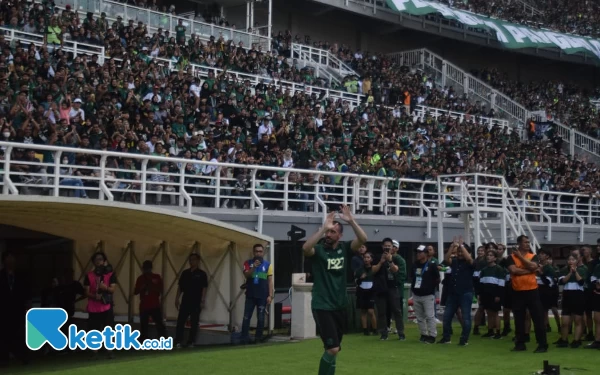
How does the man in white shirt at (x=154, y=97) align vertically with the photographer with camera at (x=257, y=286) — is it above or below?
above

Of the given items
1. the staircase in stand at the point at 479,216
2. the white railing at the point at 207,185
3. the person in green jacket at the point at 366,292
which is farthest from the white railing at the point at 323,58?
the person in green jacket at the point at 366,292

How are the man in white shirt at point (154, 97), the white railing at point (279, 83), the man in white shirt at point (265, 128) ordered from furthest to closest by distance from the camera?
the white railing at point (279, 83) < the man in white shirt at point (265, 128) < the man in white shirt at point (154, 97)

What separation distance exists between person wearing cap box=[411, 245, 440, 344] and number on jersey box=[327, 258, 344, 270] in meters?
5.65

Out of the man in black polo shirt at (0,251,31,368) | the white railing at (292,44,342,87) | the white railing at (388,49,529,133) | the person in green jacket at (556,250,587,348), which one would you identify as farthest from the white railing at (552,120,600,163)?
the man in black polo shirt at (0,251,31,368)

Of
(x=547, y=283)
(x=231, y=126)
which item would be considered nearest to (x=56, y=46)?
(x=231, y=126)

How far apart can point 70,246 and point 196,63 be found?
996 centimetres

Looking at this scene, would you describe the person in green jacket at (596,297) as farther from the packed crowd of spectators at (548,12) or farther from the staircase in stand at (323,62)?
the packed crowd of spectators at (548,12)

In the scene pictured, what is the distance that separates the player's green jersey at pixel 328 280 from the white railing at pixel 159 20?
1969 centimetres

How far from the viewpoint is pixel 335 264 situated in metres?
10.7

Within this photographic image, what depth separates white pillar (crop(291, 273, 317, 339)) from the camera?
56.9 feet

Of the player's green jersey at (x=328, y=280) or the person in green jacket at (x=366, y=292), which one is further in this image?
the person in green jacket at (x=366, y=292)

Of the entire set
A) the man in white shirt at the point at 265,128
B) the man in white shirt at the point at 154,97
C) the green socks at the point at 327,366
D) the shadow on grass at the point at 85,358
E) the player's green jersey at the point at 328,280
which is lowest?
the shadow on grass at the point at 85,358

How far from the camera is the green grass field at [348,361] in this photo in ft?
42.8

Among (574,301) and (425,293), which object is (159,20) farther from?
(574,301)
